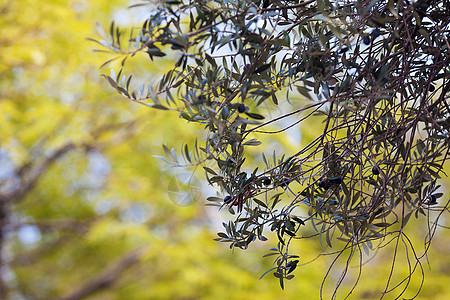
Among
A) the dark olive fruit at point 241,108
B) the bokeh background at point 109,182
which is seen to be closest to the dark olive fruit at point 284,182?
the dark olive fruit at point 241,108

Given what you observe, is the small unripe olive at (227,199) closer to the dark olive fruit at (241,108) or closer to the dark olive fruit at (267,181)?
the dark olive fruit at (267,181)

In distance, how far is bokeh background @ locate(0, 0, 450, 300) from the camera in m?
3.14

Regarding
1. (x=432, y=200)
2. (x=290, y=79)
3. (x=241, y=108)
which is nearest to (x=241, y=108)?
(x=241, y=108)

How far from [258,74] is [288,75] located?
0.23 ft

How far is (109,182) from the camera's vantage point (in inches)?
157

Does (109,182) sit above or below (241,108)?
above

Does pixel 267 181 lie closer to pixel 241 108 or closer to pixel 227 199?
pixel 227 199

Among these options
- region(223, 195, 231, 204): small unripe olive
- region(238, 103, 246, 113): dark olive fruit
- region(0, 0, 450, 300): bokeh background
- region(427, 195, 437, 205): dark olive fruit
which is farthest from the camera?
region(0, 0, 450, 300): bokeh background

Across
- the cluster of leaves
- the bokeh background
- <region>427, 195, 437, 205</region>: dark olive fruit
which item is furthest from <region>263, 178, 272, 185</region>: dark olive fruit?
the bokeh background

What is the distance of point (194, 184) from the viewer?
2.86ft

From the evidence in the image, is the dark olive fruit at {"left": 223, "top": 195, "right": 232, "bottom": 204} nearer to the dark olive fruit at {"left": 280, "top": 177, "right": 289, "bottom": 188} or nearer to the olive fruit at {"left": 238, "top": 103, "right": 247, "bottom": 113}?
the dark olive fruit at {"left": 280, "top": 177, "right": 289, "bottom": 188}

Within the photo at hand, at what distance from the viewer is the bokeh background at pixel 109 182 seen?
3.14 m

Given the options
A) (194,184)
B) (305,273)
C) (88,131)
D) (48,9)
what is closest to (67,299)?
(88,131)

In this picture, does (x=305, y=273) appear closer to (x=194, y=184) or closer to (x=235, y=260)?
(x=235, y=260)
